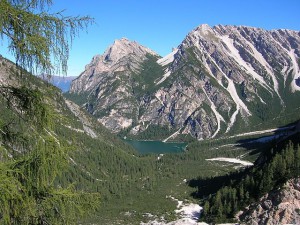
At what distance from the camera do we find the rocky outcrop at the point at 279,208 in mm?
68812

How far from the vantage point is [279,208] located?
231 ft

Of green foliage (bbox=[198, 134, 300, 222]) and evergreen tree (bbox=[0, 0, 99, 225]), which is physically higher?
evergreen tree (bbox=[0, 0, 99, 225])

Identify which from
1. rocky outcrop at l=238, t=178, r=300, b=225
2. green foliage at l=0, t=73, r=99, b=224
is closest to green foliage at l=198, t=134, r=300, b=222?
rocky outcrop at l=238, t=178, r=300, b=225

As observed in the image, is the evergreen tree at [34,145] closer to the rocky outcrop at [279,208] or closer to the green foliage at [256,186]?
the rocky outcrop at [279,208]

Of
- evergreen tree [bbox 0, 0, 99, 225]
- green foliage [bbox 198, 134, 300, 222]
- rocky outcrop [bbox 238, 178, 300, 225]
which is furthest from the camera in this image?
green foliage [bbox 198, 134, 300, 222]

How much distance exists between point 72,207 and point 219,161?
195 m

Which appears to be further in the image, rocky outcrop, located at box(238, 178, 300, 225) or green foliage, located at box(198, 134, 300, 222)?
green foliage, located at box(198, 134, 300, 222)

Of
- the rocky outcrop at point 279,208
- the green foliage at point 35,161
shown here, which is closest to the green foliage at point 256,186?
the rocky outcrop at point 279,208

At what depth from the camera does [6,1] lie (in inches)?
317

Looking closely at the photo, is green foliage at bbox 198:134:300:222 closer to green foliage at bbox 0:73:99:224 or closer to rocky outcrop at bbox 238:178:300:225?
rocky outcrop at bbox 238:178:300:225

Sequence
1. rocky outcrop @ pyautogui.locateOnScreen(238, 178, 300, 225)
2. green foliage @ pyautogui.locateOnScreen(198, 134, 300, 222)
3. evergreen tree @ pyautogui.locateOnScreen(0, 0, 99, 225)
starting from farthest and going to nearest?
green foliage @ pyautogui.locateOnScreen(198, 134, 300, 222)
rocky outcrop @ pyautogui.locateOnScreen(238, 178, 300, 225)
evergreen tree @ pyautogui.locateOnScreen(0, 0, 99, 225)

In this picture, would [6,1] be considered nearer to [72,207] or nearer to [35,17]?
[35,17]

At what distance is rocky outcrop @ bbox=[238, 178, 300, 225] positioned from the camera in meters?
68.8

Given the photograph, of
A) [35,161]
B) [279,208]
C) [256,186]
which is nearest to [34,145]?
[35,161]
